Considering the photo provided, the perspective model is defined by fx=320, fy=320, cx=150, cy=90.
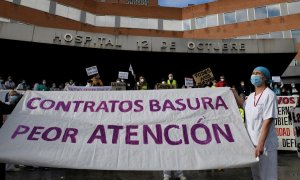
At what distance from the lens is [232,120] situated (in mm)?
4551

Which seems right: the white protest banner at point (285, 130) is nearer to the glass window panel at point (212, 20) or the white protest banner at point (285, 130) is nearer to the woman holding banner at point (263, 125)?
the woman holding banner at point (263, 125)

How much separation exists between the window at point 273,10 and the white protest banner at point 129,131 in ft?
120

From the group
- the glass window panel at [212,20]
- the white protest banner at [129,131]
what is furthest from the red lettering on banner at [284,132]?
the glass window panel at [212,20]

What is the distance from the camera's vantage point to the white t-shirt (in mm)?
3838

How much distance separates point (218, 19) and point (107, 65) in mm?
21992

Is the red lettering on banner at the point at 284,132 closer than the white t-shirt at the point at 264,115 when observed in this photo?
No

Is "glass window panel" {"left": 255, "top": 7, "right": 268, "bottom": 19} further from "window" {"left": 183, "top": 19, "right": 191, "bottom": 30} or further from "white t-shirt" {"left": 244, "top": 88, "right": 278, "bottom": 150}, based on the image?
"white t-shirt" {"left": 244, "top": 88, "right": 278, "bottom": 150}

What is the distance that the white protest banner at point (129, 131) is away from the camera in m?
4.07

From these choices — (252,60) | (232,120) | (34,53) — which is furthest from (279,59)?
(232,120)

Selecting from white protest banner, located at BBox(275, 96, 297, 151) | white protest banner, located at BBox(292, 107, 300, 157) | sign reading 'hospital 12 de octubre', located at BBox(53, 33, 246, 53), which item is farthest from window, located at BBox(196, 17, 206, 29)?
white protest banner, located at BBox(292, 107, 300, 157)

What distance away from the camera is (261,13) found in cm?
3834

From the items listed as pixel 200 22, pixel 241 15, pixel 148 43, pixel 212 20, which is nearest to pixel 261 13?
pixel 241 15

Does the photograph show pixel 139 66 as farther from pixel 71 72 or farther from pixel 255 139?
pixel 255 139

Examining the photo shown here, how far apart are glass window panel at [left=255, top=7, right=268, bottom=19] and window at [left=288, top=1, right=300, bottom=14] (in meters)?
2.65
